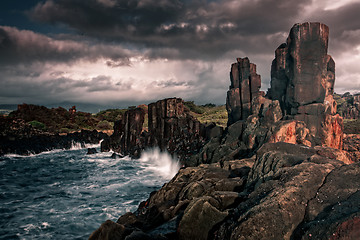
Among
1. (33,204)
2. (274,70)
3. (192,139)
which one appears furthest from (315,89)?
(33,204)

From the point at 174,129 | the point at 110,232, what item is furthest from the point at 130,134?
the point at 110,232

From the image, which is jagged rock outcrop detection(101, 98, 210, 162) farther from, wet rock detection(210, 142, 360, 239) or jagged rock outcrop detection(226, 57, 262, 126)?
wet rock detection(210, 142, 360, 239)

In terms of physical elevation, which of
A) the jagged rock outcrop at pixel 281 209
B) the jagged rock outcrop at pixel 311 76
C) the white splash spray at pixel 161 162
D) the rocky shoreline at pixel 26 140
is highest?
the jagged rock outcrop at pixel 311 76

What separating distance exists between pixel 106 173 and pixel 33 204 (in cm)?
1239

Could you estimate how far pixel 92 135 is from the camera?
72.2 metres

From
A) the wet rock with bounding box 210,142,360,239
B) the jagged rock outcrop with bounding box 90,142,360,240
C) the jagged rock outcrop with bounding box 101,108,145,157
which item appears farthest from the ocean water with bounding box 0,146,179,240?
the wet rock with bounding box 210,142,360,239

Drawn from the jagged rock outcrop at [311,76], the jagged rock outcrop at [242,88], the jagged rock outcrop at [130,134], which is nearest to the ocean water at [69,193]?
the jagged rock outcrop at [130,134]

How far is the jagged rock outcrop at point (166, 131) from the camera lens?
37.7 m

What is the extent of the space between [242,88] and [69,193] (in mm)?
39805

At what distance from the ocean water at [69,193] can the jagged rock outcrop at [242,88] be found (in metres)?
20.6

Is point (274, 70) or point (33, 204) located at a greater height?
point (274, 70)

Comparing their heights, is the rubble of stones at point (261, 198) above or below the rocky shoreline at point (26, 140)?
above

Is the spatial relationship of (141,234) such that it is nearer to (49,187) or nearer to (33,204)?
(33,204)

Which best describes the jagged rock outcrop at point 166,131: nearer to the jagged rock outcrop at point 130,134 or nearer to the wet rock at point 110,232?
the jagged rock outcrop at point 130,134
